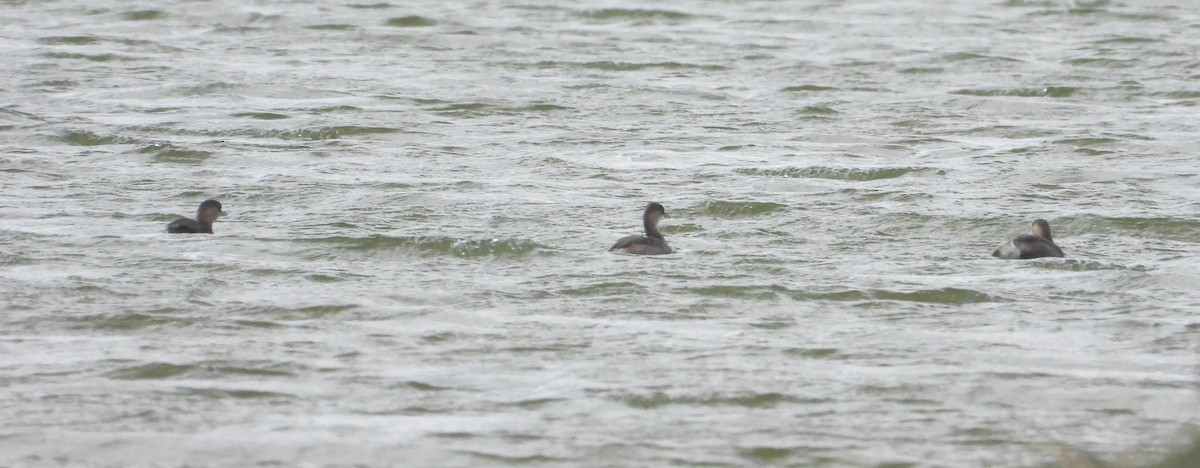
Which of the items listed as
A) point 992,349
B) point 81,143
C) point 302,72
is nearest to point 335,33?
point 302,72

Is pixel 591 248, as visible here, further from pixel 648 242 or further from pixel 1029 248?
pixel 1029 248

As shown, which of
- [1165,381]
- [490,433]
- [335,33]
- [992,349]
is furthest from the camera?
[335,33]

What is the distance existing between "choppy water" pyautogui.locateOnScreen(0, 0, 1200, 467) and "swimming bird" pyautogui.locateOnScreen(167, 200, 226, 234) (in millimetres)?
95

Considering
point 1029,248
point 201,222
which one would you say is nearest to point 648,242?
point 1029,248

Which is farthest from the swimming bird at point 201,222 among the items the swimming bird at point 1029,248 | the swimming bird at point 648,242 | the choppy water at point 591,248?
the swimming bird at point 1029,248

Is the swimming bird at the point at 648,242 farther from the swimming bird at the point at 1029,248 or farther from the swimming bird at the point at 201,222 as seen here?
the swimming bird at the point at 201,222

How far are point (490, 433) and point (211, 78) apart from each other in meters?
12.5

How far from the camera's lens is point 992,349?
962 centimetres

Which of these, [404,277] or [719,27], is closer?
[404,277]

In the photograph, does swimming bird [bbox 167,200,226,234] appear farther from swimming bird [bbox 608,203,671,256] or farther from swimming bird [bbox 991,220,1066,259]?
swimming bird [bbox 991,220,1066,259]

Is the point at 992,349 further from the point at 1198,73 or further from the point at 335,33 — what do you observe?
the point at 335,33

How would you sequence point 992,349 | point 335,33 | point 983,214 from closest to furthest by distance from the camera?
point 992,349
point 983,214
point 335,33

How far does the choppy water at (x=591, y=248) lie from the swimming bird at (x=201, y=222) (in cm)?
10

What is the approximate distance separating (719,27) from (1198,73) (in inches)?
243
